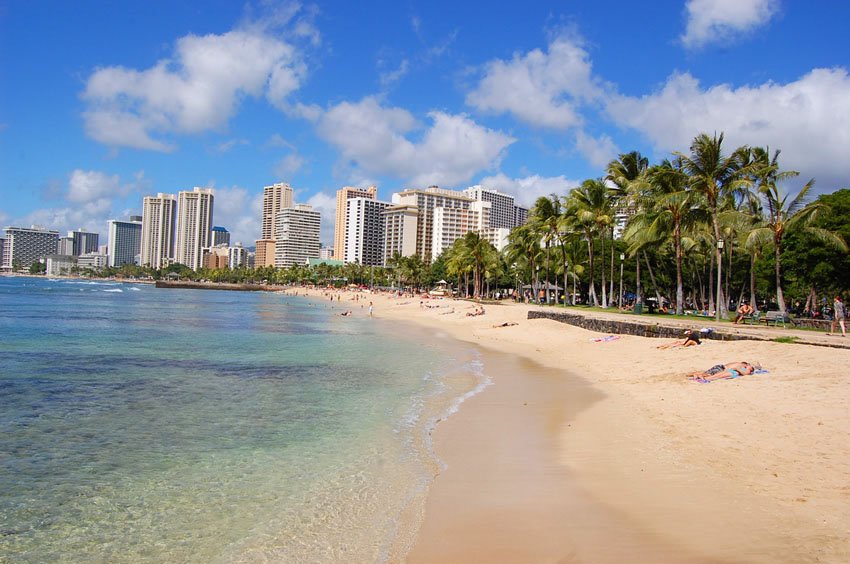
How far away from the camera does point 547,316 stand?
36875 mm

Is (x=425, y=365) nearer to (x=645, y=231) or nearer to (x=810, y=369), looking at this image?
(x=810, y=369)

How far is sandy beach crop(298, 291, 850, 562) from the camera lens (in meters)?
5.40

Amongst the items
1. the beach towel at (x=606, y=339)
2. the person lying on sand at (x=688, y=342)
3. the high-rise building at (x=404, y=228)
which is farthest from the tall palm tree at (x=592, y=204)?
the high-rise building at (x=404, y=228)

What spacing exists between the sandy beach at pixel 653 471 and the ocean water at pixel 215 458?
0.69 m

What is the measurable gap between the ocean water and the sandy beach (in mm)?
694

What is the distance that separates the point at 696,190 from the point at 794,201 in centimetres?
502

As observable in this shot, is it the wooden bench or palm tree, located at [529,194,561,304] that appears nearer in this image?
the wooden bench

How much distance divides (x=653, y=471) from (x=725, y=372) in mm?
7518

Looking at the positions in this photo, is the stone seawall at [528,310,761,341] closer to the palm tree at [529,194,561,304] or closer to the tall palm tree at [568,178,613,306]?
the tall palm tree at [568,178,613,306]

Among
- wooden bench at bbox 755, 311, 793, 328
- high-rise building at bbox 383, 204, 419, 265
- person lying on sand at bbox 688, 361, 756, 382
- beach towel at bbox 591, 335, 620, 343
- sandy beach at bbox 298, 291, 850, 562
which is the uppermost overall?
high-rise building at bbox 383, 204, 419, 265

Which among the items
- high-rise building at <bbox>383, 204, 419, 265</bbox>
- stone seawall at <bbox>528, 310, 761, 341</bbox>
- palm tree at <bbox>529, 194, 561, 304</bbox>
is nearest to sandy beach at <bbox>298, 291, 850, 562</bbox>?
stone seawall at <bbox>528, 310, 761, 341</bbox>

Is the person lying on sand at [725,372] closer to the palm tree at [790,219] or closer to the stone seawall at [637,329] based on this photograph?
the stone seawall at [637,329]

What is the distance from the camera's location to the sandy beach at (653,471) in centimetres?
540

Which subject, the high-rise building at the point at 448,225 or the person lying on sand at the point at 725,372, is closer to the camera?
the person lying on sand at the point at 725,372
